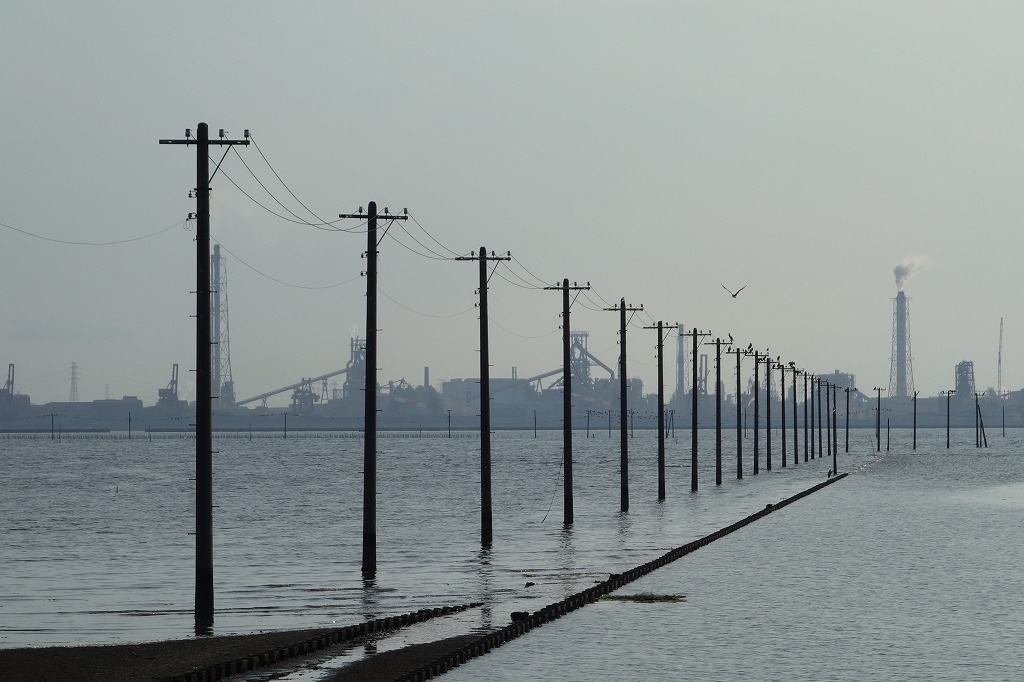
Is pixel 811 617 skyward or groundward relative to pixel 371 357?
groundward

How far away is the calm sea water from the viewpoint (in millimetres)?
20406

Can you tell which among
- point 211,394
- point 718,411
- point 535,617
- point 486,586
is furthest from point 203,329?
point 718,411

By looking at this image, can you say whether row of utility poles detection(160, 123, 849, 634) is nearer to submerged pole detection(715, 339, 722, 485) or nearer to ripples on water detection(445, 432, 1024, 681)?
ripples on water detection(445, 432, 1024, 681)

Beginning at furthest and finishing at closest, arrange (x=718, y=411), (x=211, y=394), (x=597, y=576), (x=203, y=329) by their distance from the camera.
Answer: (x=718, y=411) < (x=597, y=576) < (x=211, y=394) < (x=203, y=329)

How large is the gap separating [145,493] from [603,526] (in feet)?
143

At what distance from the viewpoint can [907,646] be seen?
68.2ft

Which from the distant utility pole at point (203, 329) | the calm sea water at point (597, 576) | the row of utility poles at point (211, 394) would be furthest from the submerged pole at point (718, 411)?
the distant utility pole at point (203, 329)

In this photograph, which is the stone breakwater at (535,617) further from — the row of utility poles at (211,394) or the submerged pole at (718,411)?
the submerged pole at (718,411)

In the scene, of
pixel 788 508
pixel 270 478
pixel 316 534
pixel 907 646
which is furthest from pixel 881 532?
pixel 270 478

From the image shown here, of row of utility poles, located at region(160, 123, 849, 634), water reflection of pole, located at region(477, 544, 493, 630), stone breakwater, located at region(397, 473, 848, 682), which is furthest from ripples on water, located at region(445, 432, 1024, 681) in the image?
row of utility poles, located at region(160, 123, 849, 634)

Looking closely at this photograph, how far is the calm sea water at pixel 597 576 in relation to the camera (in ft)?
66.9

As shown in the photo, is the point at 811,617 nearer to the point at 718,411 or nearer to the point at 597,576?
the point at 597,576

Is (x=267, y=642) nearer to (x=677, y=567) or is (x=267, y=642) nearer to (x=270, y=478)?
(x=677, y=567)

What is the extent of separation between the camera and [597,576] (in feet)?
104
